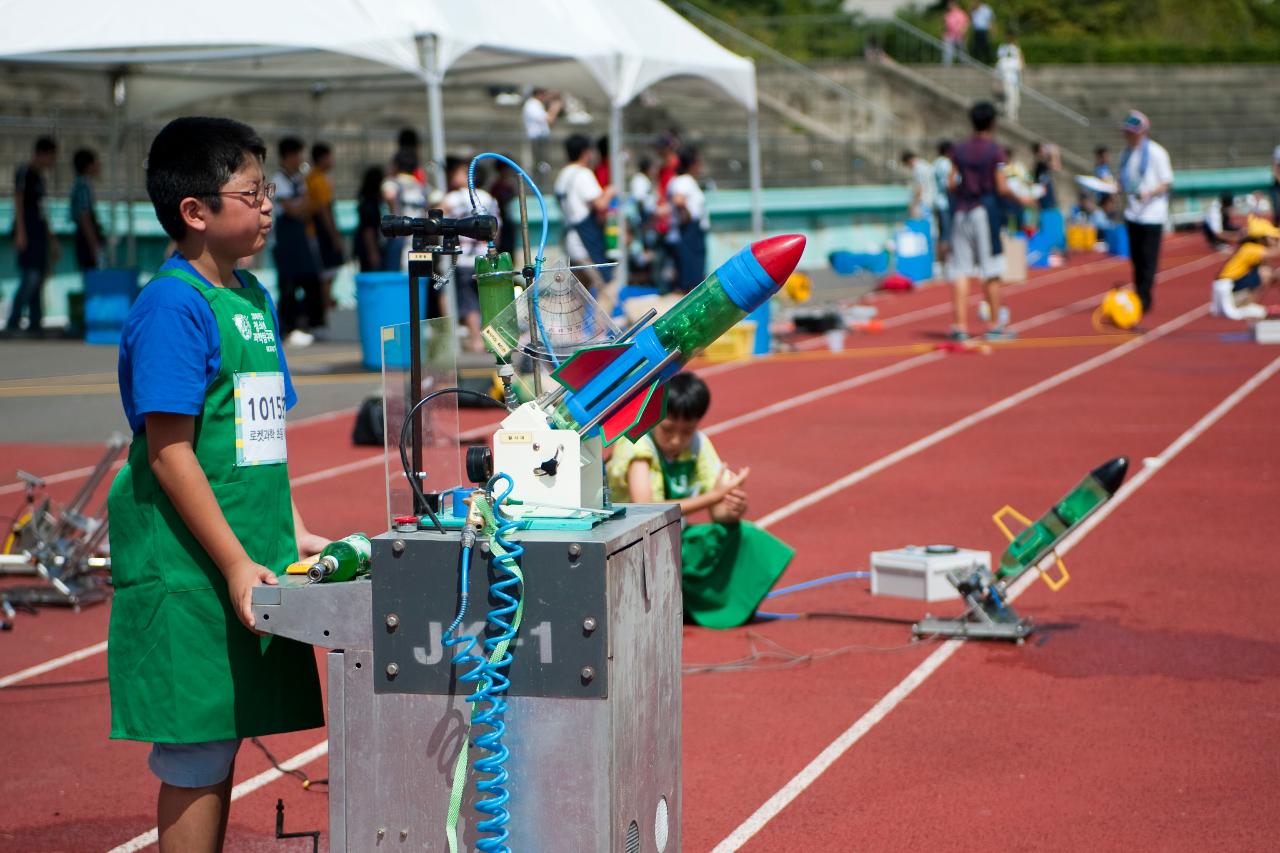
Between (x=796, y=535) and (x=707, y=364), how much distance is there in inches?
270

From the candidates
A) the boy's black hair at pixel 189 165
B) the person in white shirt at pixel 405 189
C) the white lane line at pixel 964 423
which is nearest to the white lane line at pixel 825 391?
the white lane line at pixel 964 423

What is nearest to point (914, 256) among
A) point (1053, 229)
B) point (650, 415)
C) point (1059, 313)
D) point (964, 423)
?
point (1053, 229)

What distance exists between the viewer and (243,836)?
4.31m

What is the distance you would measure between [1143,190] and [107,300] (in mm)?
10802

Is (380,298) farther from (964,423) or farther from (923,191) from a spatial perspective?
(923,191)

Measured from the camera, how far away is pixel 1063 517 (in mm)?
5762

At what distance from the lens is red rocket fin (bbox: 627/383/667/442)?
3.08 m

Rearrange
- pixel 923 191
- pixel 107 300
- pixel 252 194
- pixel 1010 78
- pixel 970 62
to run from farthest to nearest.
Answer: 1. pixel 970 62
2. pixel 1010 78
3. pixel 923 191
4. pixel 107 300
5. pixel 252 194

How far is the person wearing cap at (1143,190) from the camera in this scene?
631 inches

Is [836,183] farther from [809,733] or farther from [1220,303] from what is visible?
[809,733]

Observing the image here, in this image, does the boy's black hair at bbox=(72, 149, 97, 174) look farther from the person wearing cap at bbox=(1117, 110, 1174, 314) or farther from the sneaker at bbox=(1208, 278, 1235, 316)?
the sneaker at bbox=(1208, 278, 1235, 316)

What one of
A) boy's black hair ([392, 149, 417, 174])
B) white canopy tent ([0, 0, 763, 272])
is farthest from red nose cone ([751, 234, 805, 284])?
boy's black hair ([392, 149, 417, 174])

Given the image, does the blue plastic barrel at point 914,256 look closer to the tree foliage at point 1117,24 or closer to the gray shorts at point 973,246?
the gray shorts at point 973,246

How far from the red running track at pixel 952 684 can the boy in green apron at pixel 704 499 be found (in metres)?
0.14
